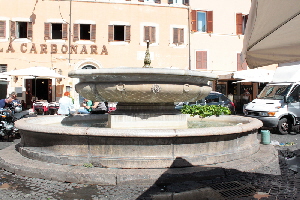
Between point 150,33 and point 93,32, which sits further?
point 150,33

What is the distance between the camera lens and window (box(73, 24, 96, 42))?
21.9 metres

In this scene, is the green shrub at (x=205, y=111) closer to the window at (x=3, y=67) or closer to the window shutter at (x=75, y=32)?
the window shutter at (x=75, y=32)

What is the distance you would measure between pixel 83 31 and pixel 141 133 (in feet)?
63.8

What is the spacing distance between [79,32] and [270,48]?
778 inches

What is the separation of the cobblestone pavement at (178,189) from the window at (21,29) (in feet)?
60.6

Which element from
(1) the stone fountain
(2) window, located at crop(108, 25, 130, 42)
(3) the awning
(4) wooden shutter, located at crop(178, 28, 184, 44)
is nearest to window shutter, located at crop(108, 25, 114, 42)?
(2) window, located at crop(108, 25, 130, 42)

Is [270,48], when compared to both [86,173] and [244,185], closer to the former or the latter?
[244,185]

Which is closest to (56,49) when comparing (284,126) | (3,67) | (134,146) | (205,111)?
(3,67)

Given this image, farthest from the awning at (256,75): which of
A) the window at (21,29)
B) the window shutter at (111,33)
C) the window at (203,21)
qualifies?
the window at (21,29)

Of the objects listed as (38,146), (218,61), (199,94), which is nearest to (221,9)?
(218,61)

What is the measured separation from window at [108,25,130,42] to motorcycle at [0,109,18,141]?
563 inches

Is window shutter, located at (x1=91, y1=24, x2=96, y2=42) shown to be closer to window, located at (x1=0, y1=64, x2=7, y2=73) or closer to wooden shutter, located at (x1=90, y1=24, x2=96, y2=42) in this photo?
wooden shutter, located at (x1=90, y1=24, x2=96, y2=42)

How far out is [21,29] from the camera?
71.8 ft

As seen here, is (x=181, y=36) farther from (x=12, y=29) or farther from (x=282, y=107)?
(x=282, y=107)
